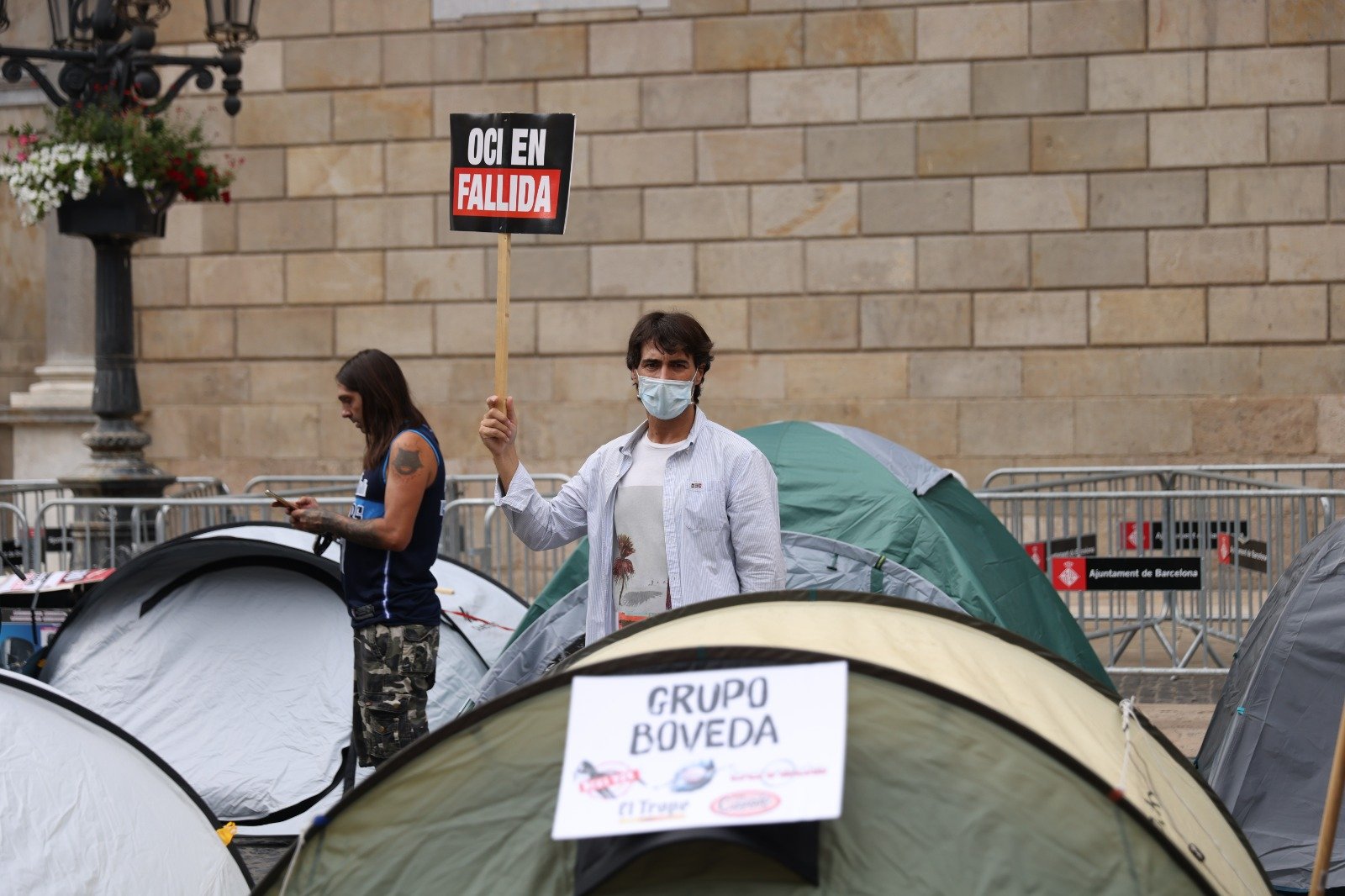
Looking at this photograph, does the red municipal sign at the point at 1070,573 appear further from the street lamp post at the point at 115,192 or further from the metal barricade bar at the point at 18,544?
the metal barricade bar at the point at 18,544

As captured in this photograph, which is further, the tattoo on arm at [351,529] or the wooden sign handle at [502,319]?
the tattoo on arm at [351,529]

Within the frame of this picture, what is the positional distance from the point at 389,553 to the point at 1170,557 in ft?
19.5

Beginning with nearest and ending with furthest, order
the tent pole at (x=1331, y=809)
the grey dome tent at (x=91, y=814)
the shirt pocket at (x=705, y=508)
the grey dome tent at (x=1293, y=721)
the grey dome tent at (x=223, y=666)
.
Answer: the tent pole at (x=1331, y=809) → the grey dome tent at (x=91, y=814) → the shirt pocket at (x=705, y=508) → the grey dome tent at (x=1293, y=721) → the grey dome tent at (x=223, y=666)

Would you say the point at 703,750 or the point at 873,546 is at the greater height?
the point at 873,546

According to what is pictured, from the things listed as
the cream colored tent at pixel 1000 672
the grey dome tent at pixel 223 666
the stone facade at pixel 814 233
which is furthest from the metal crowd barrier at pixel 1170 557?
the cream colored tent at pixel 1000 672

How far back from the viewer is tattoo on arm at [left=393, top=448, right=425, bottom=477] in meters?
5.30

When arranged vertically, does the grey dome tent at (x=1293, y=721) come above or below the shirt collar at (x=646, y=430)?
below

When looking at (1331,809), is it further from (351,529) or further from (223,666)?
(223,666)

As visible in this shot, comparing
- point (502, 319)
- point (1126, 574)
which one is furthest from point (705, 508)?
point (1126, 574)

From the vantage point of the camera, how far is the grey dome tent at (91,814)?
4.34m

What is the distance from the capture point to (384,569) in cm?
535

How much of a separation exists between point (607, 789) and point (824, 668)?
0.49 m

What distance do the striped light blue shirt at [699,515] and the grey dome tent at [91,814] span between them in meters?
1.31

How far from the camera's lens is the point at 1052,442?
13.1m
